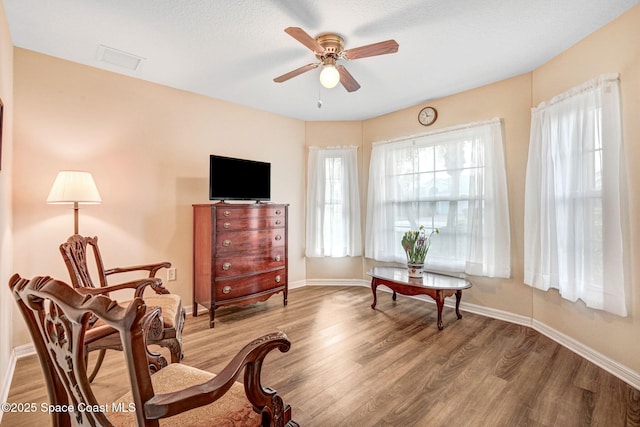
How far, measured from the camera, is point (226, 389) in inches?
35.5

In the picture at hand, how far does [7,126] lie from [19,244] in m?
0.95

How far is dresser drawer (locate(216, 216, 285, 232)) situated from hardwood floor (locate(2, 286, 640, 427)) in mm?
996

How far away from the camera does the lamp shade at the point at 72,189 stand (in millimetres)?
2174

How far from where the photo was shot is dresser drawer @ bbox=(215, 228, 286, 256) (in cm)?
301

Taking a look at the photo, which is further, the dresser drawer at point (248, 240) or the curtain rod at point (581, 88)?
the dresser drawer at point (248, 240)

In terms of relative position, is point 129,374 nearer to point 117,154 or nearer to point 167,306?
point 167,306

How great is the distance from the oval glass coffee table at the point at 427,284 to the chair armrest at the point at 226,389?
2.20 meters

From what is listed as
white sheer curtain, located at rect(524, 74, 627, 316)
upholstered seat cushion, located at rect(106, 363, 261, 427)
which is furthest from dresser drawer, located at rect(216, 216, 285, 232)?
white sheer curtain, located at rect(524, 74, 627, 316)

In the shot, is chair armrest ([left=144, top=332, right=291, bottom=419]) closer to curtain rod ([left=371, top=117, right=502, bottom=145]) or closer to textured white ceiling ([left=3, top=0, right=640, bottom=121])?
textured white ceiling ([left=3, top=0, right=640, bottom=121])

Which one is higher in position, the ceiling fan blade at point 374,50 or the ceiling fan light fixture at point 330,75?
the ceiling fan blade at point 374,50

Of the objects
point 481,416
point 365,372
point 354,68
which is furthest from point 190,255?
point 481,416

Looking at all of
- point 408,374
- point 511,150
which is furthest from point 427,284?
point 511,150

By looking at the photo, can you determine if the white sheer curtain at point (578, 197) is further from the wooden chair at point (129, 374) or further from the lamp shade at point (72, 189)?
the lamp shade at point (72, 189)

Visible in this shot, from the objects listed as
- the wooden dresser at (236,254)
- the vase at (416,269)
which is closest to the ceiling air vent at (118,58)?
the wooden dresser at (236,254)
